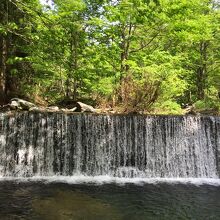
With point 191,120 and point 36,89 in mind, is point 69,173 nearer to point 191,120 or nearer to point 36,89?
point 191,120

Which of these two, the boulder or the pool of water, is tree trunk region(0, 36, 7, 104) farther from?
the pool of water

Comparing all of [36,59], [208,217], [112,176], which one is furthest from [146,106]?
[208,217]

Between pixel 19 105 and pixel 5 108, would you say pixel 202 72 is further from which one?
pixel 5 108

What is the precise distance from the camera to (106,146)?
39.4ft

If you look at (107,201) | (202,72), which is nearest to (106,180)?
(107,201)

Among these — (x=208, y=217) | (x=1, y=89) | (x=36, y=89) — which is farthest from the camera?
(x=36, y=89)

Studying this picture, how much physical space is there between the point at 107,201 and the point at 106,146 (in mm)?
3467

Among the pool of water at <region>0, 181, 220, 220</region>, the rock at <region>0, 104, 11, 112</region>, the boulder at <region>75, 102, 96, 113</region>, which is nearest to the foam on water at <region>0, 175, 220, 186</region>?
the pool of water at <region>0, 181, 220, 220</region>

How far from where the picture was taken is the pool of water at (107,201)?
774 centimetres

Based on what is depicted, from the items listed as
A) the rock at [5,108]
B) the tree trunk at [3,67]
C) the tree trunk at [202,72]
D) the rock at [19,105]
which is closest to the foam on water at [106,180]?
the rock at [5,108]

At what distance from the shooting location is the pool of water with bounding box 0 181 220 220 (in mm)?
7745

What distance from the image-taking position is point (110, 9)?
13445mm

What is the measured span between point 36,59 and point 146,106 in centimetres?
430

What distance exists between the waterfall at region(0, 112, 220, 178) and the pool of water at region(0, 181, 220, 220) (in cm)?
130
